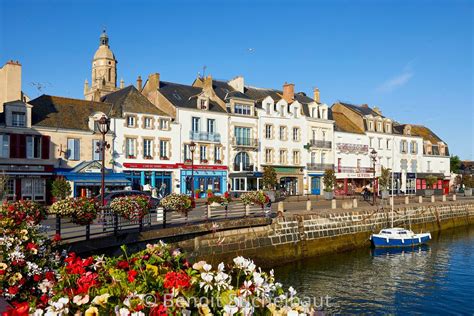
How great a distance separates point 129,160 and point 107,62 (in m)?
45.4

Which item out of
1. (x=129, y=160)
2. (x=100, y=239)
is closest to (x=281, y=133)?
(x=129, y=160)

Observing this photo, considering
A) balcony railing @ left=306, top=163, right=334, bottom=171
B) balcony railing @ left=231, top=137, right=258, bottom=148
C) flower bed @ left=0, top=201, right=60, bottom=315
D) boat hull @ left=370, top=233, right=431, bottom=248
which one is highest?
balcony railing @ left=231, top=137, right=258, bottom=148

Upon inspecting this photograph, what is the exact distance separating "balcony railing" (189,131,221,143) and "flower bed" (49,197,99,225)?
2499cm

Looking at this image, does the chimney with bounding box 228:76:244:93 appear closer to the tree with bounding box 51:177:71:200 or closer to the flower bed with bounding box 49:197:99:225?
the tree with bounding box 51:177:71:200

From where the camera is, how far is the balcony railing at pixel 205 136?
1476 inches

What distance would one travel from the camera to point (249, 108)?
4172 centimetres

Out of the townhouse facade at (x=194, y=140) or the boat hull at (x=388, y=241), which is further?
the townhouse facade at (x=194, y=140)

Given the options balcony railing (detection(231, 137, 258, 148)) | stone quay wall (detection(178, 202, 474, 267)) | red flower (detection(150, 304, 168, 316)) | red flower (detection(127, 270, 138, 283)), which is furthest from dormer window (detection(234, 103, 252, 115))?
red flower (detection(150, 304, 168, 316))

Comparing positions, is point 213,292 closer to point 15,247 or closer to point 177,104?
point 15,247

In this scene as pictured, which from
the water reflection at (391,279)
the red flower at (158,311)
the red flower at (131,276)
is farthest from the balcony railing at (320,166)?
the red flower at (158,311)

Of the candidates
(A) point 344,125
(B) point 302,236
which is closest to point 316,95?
(A) point 344,125

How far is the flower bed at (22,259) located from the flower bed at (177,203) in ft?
29.6

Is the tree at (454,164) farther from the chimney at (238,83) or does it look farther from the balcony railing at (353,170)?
the chimney at (238,83)

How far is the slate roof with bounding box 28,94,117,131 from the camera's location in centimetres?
3103
